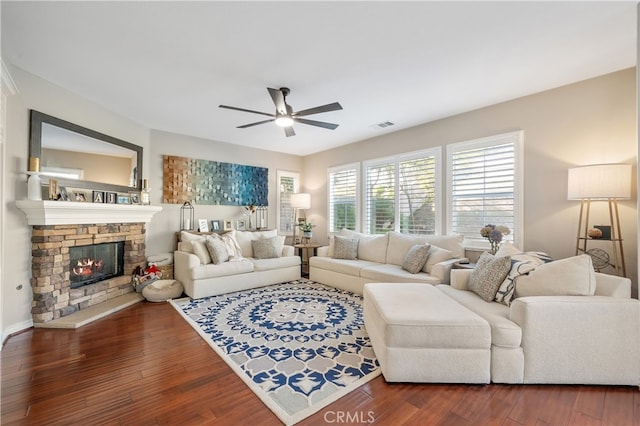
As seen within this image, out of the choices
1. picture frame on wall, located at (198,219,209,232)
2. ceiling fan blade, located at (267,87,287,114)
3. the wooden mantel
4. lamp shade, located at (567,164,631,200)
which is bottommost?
picture frame on wall, located at (198,219,209,232)

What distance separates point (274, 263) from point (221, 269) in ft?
3.05

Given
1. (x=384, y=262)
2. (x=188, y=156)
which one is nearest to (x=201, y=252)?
(x=188, y=156)

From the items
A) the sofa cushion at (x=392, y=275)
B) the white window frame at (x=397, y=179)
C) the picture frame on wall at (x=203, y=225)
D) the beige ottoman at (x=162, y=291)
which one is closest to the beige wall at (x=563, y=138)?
the white window frame at (x=397, y=179)

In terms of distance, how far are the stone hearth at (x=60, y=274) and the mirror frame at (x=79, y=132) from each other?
1.72 feet

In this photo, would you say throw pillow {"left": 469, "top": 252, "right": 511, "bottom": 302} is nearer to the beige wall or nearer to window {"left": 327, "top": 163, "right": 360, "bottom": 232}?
the beige wall

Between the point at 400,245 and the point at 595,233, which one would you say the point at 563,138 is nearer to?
the point at 595,233

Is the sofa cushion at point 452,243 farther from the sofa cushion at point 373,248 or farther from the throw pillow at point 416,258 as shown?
the sofa cushion at point 373,248

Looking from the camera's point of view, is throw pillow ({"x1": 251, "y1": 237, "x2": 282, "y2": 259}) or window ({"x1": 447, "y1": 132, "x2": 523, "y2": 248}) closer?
window ({"x1": 447, "y1": 132, "x2": 523, "y2": 248})

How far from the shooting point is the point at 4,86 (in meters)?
2.54

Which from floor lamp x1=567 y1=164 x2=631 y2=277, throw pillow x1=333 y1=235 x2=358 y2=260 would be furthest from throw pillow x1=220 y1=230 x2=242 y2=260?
floor lamp x1=567 y1=164 x2=631 y2=277

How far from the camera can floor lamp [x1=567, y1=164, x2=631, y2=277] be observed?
8.30 feet

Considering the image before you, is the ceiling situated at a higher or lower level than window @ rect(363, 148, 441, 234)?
higher

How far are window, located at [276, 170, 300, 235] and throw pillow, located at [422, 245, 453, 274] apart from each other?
11.5 feet

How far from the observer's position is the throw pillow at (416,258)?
372 centimetres
